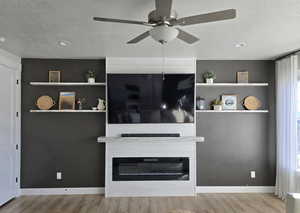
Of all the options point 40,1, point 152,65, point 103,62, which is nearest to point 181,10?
point 40,1

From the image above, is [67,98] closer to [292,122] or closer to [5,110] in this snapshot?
[5,110]

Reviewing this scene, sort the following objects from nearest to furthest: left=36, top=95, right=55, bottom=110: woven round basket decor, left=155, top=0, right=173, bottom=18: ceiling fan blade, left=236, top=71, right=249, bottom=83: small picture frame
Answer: left=155, top=0, right=173, bottom=18: ceiling fan blade, left=36, top=95, right=55, bottom=110: woven round basket decor, left=236, top=71, right=249, bottom=83: small picture frame

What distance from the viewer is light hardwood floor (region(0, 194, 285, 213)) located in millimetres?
4074

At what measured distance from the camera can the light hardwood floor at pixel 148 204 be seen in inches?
160

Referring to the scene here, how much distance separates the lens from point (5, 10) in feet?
8.36

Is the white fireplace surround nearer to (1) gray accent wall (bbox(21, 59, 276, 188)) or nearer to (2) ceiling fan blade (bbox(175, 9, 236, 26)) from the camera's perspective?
(1) gray accent wall (bbox(21, 59, 276, 188))

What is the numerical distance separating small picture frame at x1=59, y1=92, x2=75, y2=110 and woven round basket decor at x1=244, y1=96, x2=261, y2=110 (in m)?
3.34

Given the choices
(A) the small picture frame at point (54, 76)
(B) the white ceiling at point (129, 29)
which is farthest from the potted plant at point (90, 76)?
(A) the small picture frame at point (54, 76)

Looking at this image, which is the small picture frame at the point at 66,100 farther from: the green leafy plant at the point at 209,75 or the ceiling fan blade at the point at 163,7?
the ceiling fan blade at the point at 163,7

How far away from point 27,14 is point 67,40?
3.18 feet

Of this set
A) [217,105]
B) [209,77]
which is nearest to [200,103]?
[217,105]

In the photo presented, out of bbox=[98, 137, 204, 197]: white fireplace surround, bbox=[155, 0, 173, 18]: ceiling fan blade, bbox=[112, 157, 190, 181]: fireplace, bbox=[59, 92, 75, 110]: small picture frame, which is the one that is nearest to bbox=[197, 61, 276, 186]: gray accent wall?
bbox=[98, 137, 204, 197]: white fireplace surround

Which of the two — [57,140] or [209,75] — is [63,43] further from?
[209,75]

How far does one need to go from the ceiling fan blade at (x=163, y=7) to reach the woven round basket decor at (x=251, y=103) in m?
3.39
